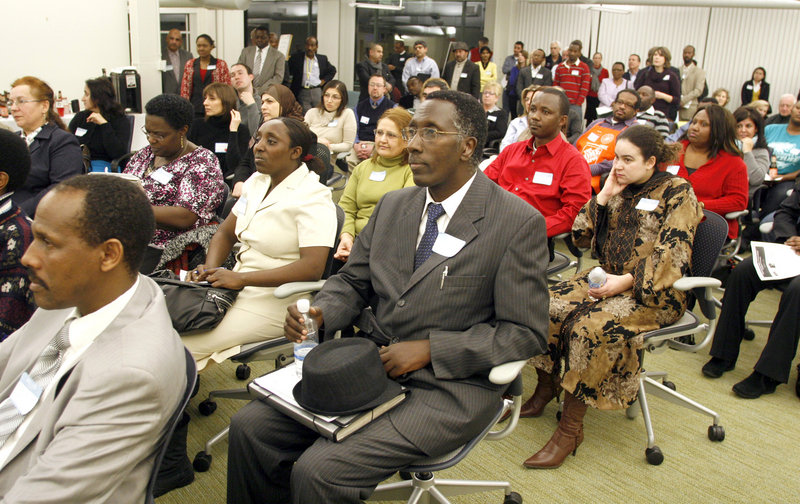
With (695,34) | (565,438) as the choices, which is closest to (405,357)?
(565,438)

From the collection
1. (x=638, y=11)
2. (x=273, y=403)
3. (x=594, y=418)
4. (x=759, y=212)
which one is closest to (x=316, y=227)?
(x=273, y=403)

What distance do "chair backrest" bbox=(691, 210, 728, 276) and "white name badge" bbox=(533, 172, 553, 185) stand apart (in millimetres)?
983

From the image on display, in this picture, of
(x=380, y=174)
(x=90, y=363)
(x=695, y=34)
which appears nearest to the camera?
(x=90, y=363)

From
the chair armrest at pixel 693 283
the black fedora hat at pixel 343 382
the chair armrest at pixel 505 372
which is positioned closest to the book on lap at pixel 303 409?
the black fedora hat at pixel 343 382

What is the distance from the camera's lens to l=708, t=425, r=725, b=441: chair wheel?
279 centimetres

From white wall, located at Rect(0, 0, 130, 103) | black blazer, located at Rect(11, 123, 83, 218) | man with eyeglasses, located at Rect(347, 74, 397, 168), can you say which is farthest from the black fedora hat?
white wall, located at Rect(0, 0, 130, 103)

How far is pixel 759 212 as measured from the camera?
4930 mm

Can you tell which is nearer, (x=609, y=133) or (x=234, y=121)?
(x=234, y=121)

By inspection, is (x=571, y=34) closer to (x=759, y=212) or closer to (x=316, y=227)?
(x=759, y=212)

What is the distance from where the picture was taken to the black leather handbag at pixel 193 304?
7.84 feet

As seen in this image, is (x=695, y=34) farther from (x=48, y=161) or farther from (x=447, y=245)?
(x=447, y=245)

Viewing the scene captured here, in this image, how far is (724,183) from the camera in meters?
3.79

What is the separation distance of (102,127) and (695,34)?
11.6m

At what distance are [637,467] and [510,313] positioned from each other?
1235 millimetres
